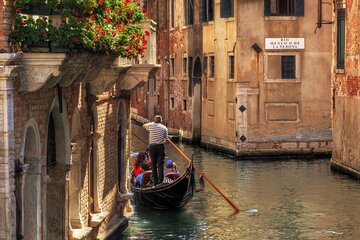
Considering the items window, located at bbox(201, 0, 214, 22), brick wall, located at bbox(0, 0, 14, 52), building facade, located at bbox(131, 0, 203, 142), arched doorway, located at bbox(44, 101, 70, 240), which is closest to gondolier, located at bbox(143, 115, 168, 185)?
arched doorway, located at bbox(44, 101, 70, 240)

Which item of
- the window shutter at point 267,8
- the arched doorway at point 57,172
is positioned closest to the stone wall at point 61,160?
the arched doorway at point 57,172

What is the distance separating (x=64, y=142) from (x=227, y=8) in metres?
14.9

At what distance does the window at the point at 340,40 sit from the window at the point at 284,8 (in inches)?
108

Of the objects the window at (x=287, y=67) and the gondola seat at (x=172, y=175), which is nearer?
the gondola seat at (x=172, y=175)

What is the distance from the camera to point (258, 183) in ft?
64.3

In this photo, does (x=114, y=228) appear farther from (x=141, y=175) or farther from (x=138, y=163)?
(x=138, y=163)

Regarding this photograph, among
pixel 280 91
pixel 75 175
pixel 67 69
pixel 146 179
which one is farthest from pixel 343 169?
pixel 67 69

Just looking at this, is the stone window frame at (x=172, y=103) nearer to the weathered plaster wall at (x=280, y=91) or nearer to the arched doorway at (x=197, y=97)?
the arched doorway at (x=197, y=97)

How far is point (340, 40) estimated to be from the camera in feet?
70.4

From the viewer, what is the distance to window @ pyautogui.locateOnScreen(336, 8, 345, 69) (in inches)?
833

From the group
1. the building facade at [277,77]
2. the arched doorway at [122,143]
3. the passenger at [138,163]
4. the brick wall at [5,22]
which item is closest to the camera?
the brick wall at [5,22]

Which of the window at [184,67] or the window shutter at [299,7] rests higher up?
the window shutter at [299,7]

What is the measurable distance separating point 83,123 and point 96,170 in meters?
0.87

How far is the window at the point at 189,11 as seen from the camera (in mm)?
28844
